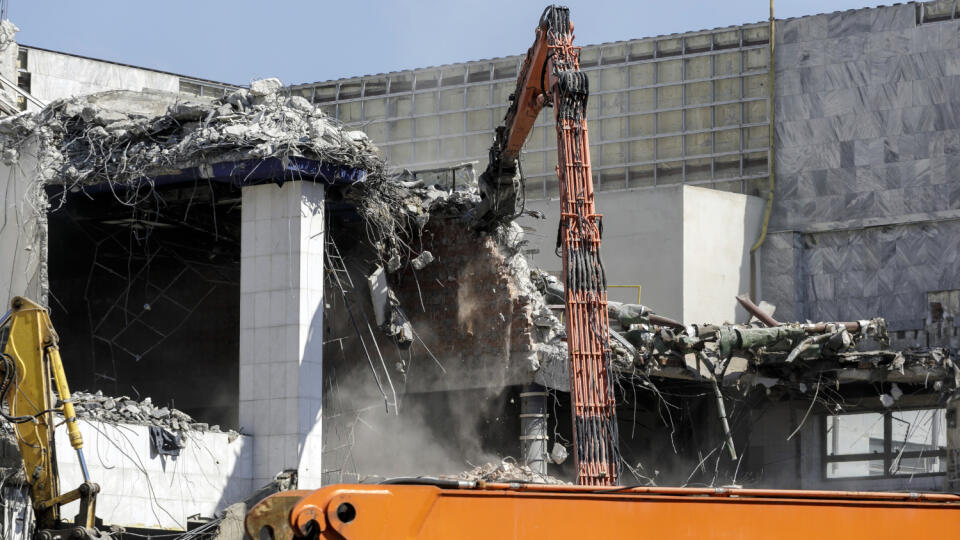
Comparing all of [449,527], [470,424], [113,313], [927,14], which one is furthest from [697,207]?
[449,527]

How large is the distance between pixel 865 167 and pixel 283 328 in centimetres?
1977

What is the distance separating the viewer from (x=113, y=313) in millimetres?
25891

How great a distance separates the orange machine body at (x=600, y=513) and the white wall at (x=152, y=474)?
32.1ft

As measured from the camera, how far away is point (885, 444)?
92.9 ft

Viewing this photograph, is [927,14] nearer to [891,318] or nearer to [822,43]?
[822,43]

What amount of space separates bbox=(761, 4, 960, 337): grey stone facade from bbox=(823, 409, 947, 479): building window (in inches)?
238

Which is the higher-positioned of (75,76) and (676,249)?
(75,76)

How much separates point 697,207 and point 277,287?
15.2 meters

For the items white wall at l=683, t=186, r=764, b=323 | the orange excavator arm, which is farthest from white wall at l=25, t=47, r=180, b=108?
the orange excavator arm

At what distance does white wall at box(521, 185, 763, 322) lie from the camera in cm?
3316

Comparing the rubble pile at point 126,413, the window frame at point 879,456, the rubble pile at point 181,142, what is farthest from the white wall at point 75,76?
the window frame at point 879,456

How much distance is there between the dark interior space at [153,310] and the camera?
24.9m

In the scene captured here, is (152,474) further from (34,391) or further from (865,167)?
(865,167)

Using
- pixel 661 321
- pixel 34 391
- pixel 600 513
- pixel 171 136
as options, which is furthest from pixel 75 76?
pixel 600 513
